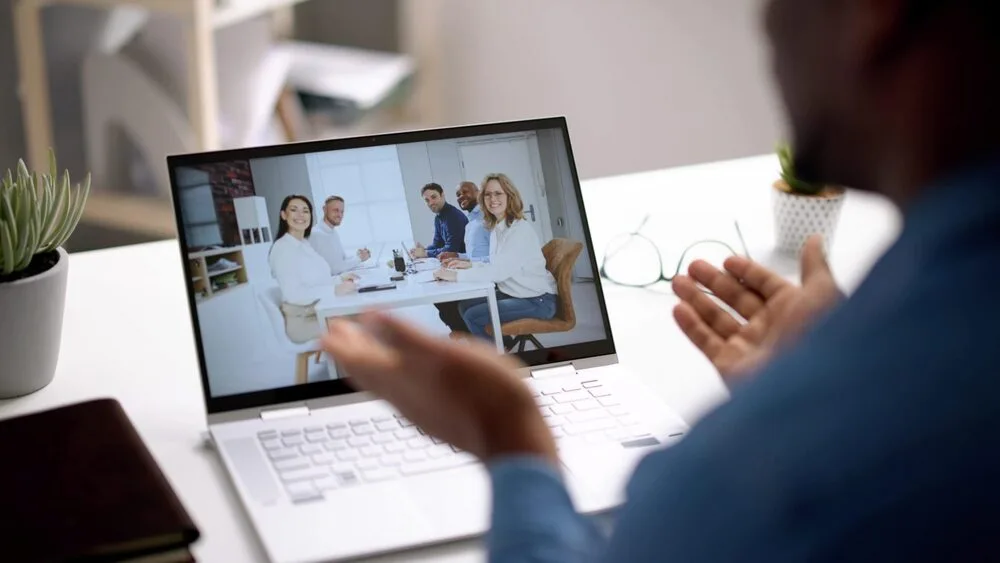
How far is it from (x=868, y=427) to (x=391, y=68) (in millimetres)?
2667

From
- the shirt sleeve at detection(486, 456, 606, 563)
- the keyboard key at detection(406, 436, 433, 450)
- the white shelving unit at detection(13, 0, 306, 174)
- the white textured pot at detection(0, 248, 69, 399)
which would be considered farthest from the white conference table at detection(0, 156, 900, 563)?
the white shelving unit at detection(13, 0, 306, 174)

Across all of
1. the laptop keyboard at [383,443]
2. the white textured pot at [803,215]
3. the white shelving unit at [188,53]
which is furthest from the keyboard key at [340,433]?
the white shelving unit at [188,53]

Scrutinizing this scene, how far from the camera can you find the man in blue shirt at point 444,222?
105 cm

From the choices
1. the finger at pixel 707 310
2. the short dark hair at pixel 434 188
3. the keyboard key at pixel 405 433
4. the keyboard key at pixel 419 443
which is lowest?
the keyboard key at pixel 419 443

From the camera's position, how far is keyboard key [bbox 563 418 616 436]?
0.98 meters

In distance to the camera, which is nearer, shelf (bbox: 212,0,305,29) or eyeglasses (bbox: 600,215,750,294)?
eyeglasses (bbox: 600,215,750,294)

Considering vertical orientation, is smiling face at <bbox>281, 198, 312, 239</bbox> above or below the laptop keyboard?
above

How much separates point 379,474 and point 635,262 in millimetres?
536

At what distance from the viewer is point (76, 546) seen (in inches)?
29.1

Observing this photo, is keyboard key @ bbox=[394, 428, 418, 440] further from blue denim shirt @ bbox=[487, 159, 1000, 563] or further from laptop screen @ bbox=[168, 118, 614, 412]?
blue denim shirt @ bbox=[487, 159, 1000, 563]

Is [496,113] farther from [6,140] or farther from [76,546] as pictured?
[76,546]

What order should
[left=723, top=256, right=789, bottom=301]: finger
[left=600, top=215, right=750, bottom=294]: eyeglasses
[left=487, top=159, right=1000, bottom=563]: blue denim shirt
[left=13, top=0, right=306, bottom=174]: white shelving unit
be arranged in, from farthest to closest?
[left=13, top=0, right=306, bottom=174]: white shelving unit < [left=600, top=215, right=750, bottom=294]: eyeglasses < [left=723, top=256, right=789, bottom=301]: finger < [left=487, top=159, right=1000, bottom=563]: blue denim shirt

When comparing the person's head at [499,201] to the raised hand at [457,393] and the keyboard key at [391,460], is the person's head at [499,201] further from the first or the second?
the raised hand at [457,393]

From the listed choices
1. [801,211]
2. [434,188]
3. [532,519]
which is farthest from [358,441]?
[801,211]
